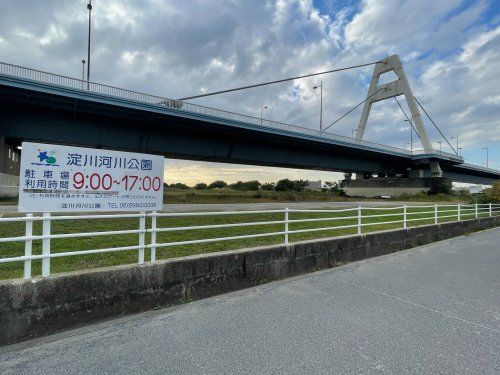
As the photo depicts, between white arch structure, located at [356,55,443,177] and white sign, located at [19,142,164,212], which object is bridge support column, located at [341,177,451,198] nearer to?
white arch structure, located at [356,55,443,177]

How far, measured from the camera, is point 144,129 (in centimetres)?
2505

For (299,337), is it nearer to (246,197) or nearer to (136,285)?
(136,285)

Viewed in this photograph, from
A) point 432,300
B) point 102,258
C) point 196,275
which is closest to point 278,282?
point 196,275

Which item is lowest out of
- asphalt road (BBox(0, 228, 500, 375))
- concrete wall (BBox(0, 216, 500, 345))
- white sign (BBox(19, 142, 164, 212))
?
asphalt road (BBox(0, 228, 500, 375))

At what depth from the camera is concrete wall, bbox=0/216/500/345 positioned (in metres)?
3.77

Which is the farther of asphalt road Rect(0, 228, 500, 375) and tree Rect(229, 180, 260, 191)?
tree Rect(229, 180, 260, 191)

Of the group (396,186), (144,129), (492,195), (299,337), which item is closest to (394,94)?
(396,186)

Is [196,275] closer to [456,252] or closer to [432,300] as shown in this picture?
[432,300]

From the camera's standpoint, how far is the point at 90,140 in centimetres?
2270

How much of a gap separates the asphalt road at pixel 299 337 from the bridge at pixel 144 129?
62.8 ft

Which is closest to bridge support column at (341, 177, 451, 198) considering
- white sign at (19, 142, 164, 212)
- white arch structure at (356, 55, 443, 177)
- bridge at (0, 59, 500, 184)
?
white arch structure at (356, 55, 443, 177)

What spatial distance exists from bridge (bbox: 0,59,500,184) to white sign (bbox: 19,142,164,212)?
17.7 m

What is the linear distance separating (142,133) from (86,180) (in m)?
21.8

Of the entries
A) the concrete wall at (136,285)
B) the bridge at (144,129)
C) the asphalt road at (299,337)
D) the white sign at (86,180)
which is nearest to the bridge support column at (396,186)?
the bridge at (144,129)
